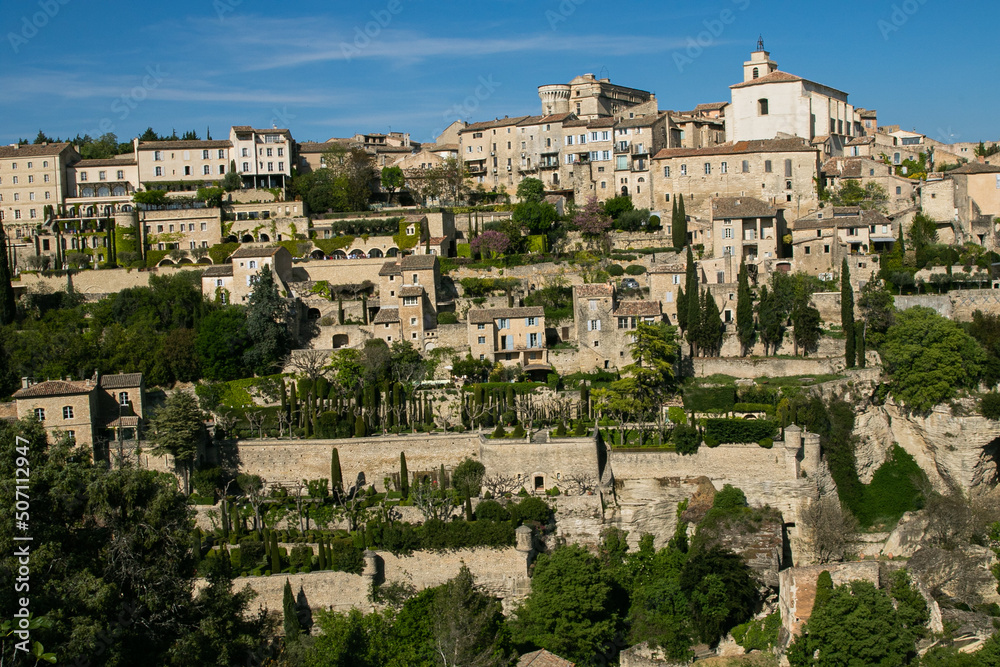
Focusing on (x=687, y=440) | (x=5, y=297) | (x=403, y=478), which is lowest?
(x=403, y=478)

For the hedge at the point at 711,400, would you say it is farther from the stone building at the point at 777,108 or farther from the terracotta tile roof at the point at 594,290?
the stone building at the point at 777,108

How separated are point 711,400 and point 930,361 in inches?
365

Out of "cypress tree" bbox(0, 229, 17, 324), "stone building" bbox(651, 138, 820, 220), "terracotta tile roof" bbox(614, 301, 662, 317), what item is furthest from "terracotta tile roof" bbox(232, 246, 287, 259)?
"stone building" bbox(651, 138, 820, 220)

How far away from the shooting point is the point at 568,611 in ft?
108

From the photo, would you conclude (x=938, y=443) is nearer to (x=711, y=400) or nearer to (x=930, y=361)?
(x=930, y=361)

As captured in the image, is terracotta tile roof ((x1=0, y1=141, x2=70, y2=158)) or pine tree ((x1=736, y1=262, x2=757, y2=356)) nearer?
pine tree ((x1=736, y1=262, x2=757, y2=356))

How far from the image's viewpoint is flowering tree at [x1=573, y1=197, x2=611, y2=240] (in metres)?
58.2

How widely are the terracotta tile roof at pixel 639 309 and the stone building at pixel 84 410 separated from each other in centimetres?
2170

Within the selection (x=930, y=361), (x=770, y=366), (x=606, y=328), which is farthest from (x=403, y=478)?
(x=930, y=361)

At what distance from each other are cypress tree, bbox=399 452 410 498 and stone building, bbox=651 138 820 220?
2580cm

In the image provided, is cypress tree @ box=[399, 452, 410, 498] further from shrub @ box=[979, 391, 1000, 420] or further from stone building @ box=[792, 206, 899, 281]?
stone building @ box=[792, 206, 899, 281]

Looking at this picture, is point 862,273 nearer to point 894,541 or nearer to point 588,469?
point 894,541

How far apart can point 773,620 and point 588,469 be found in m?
8.76

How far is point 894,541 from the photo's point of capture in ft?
127
